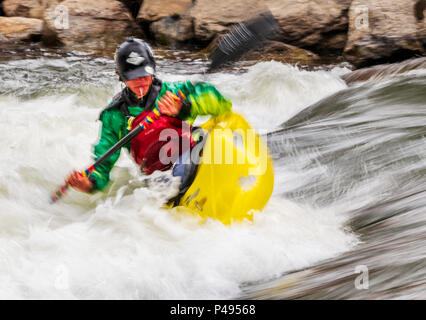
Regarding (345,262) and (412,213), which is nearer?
(345,262)

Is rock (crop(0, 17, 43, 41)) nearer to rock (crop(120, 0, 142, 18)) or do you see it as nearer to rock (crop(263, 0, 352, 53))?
rock (crop(120, 0, 142, 18))

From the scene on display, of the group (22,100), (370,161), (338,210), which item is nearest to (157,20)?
(22,100)

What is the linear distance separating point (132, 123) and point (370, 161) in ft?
7.49

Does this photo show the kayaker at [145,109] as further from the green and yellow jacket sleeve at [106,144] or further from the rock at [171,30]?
the rock at [171,30]

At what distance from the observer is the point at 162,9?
10805 millimetres

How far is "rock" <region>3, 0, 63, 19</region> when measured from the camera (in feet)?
36.7

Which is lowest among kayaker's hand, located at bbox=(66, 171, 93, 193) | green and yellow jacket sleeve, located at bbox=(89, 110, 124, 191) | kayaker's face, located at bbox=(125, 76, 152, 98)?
kayaker's hand, located at bbox=(66, 171, 93, 193)

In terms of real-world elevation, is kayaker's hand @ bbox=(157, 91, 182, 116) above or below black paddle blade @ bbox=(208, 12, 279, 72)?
below

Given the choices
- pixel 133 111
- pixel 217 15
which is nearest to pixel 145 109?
pixel 133 111

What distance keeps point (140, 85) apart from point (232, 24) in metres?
7.15

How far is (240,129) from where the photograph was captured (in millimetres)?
3156

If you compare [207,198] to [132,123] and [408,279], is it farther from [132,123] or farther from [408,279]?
[408,279]

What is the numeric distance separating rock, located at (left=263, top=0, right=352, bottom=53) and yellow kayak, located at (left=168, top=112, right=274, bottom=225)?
679 centimetres

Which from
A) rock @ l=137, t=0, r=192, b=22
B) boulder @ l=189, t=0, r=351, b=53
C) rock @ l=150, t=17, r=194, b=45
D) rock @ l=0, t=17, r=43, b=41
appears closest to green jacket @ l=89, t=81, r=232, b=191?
boulder @ l=189, t=0, r=351, b=53
